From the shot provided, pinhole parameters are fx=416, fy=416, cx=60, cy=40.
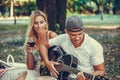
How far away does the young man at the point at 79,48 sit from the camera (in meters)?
4.30

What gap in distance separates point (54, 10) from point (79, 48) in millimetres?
7352

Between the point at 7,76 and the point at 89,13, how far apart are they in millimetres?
44282

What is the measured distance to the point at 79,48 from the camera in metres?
4.43

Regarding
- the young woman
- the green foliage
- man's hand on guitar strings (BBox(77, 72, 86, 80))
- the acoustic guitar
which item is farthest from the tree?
the green foliage

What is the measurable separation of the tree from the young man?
6.85 m

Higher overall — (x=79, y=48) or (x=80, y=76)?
(x=79, y=48)

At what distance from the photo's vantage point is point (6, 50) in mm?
12008

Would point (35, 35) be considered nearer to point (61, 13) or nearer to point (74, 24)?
point (74, 24)

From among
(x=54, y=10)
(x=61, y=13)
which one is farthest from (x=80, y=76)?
(x=61, y=13)

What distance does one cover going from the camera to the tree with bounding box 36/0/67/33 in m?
11.4

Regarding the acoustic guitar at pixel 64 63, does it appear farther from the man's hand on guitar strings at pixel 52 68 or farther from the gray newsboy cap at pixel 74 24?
the gray newsboy cap at pixel 74 24

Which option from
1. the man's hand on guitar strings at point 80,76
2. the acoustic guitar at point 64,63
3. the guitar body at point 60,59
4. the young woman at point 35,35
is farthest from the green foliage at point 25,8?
the man's hand on guitar strings at point 80,76

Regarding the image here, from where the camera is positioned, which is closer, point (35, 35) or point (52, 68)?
point (52, 68)

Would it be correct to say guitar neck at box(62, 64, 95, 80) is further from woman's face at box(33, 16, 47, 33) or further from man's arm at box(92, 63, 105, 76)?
woman's face at box(33, 16, 47, 33)
